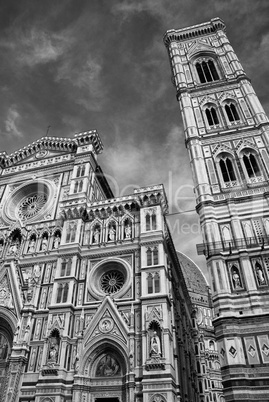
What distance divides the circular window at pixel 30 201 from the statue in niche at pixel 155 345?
51.8 feet

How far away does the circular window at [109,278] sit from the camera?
22906mm

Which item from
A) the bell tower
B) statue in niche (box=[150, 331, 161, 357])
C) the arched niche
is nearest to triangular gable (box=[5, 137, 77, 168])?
the bell tower

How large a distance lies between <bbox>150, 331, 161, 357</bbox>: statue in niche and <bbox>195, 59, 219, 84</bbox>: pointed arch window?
27663mm

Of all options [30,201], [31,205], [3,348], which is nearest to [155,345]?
[3,348]

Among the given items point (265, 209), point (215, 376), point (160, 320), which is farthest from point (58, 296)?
point (215, 376)

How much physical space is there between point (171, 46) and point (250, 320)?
35167 mm

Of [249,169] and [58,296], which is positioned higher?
[249,169]

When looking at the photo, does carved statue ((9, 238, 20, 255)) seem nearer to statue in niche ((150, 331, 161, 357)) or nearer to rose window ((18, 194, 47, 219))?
rose window ((18, 194, 47, 219))

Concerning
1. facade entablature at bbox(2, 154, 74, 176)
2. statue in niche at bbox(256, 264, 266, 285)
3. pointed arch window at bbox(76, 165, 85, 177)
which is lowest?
statue in niche at bbox(256, 264, 266, 285)

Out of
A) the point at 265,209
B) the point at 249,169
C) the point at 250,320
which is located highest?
the point at 249,169

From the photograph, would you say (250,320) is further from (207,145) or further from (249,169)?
(207,145)

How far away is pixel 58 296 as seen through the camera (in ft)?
75.3

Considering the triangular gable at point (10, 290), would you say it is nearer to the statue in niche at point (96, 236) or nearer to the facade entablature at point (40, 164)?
the statue in niche at point (96, 236)

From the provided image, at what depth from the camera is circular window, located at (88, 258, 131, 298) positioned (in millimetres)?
22906
